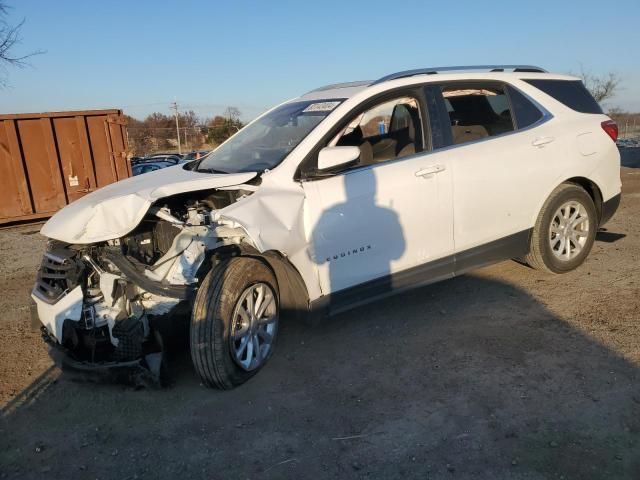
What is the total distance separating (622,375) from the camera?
3.12 metres

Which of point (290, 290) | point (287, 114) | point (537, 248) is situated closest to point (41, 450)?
point (290, 290)

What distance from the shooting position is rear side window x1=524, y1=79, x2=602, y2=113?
15.6 feet

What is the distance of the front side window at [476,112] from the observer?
13.8ft

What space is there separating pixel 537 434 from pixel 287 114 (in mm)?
3003

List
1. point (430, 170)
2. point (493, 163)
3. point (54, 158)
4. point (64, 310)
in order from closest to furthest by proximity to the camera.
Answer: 1. point (64, 310)
2. point (430, 170)
3. point (493, 163)
4. point (54, 158)

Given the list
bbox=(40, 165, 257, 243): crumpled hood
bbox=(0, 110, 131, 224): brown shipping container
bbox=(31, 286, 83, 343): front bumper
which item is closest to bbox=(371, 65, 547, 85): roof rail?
bbox=(40, 165, 257, 243): crumpled hood

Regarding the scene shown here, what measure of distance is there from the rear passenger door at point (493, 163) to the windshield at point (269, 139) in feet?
3.36

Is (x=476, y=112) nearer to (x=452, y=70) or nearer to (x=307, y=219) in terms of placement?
(x=452, y=70)

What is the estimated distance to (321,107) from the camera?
3.92m

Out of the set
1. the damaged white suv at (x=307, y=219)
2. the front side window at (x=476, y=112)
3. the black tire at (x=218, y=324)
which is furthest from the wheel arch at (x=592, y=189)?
the black tire at (x=218, y=324)

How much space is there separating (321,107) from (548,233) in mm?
2410

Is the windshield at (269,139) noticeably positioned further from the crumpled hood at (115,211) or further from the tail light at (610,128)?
the tail light at (610,128)

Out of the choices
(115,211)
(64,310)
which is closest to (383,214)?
(115,211)

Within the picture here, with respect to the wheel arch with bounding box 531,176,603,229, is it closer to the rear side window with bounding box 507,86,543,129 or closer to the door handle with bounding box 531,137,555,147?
the door handle with bounding box 531,137,555,147
